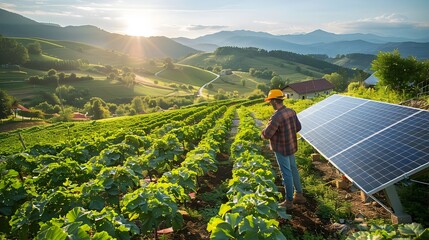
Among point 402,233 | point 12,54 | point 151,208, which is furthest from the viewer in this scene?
point 12,54

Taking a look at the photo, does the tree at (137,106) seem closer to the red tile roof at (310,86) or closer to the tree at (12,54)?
the red tile roof at (310,86)

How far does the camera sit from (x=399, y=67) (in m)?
A: 22.0

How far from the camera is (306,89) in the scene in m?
82.8

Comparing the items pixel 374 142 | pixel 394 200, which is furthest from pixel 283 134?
pixel 394 200

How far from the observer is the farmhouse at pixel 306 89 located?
81.8 meters

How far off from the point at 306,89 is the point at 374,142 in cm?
7800

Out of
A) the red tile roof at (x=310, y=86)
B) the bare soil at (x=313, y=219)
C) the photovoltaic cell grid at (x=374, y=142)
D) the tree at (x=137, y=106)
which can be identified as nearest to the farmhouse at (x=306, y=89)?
the red tile roof at (x=310, y=86)

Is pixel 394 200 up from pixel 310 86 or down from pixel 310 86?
up

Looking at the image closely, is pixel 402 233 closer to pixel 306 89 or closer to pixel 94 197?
pixel 94 197

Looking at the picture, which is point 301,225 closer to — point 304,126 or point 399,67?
point 304,126

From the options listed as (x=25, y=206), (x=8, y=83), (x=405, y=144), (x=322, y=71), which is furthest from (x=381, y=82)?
(x=322, y=71)

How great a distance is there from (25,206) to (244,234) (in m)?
5.38

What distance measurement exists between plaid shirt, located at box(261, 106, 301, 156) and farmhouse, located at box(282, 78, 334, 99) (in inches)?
2996

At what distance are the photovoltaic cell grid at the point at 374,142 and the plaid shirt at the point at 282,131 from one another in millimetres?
1777
